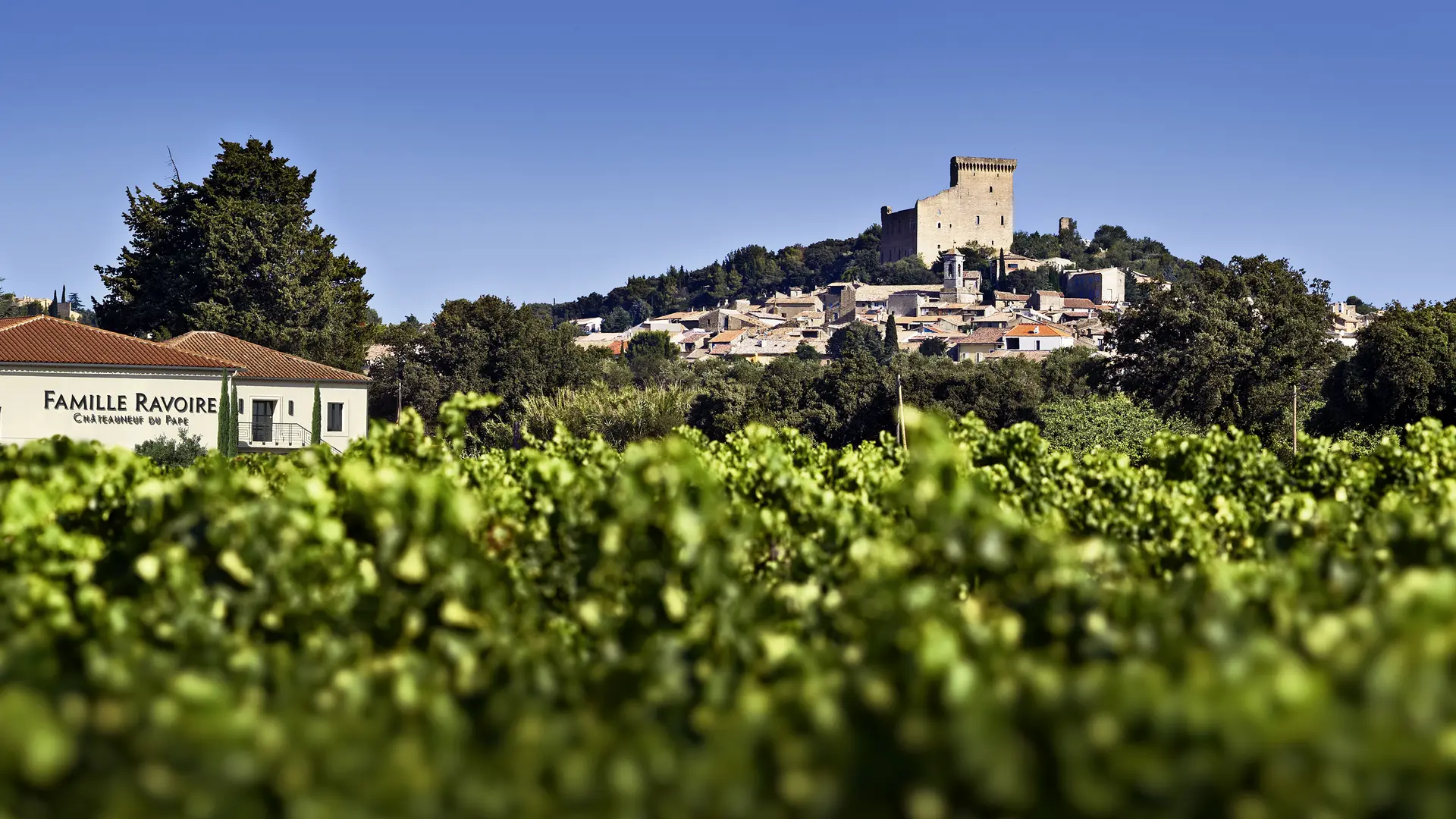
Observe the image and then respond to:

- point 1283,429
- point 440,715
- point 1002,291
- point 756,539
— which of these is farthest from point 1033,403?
point 1002,291

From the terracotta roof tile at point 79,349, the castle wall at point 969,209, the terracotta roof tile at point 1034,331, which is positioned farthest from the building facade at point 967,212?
the terracotta roof tile at point 79,349

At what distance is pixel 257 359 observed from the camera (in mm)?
44156

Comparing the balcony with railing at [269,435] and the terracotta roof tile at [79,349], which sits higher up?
the terracotta roof tile at [79,349]

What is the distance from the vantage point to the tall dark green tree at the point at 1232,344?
40.7 meters

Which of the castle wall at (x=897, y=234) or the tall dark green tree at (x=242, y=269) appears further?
the castle wall at (x=897, y=234)

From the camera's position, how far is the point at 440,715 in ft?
9.89

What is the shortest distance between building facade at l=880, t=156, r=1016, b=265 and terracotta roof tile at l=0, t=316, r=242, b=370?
481 feet

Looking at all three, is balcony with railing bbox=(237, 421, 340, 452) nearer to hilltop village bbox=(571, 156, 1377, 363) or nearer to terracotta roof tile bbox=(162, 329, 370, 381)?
terracotta roof tile bbox=(162, 329, 370, 381)

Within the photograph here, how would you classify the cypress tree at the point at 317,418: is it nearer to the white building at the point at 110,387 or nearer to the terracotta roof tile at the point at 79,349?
the white building at the point at 110,387

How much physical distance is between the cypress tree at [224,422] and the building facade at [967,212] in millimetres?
147233

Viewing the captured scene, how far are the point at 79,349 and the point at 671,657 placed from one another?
38.0 metres

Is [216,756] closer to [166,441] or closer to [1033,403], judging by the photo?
[166,441]

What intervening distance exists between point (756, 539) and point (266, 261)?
4760 cm

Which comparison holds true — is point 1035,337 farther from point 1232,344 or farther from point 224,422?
point 224,422
